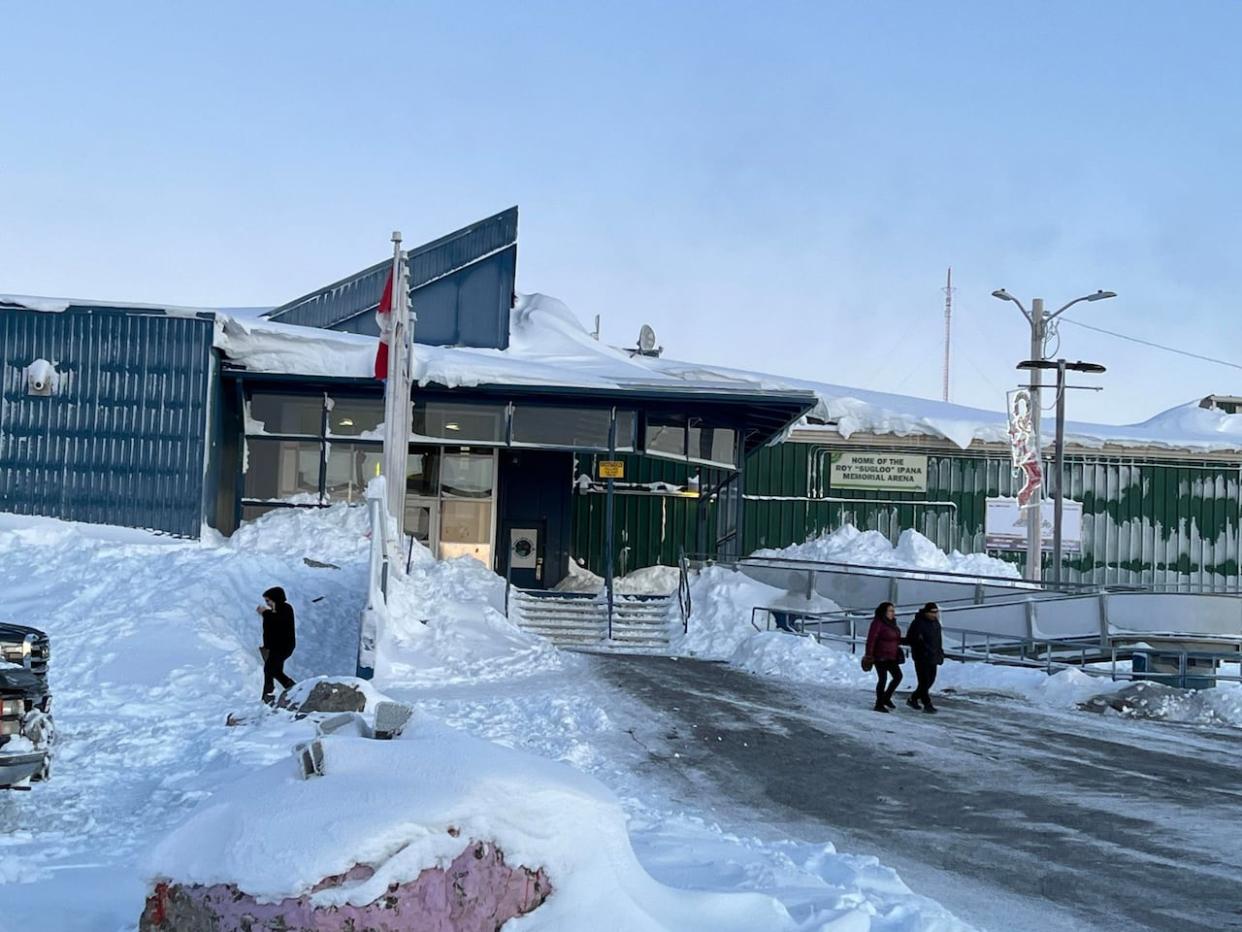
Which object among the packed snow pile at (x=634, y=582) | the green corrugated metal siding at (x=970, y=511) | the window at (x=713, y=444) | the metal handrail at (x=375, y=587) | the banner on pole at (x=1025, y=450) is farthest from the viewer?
the green corrugated metal siding at (x=970, y=511)

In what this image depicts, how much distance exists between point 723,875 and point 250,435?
2345 cm

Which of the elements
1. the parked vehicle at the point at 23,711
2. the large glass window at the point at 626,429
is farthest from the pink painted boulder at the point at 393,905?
the large glass window at the point at 626,429

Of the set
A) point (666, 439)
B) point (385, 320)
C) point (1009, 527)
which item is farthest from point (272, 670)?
point (1009, 527)

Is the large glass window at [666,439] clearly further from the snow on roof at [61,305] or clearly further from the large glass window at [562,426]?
the snow on roof at [61,305]

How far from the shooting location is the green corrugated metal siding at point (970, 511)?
39.9m

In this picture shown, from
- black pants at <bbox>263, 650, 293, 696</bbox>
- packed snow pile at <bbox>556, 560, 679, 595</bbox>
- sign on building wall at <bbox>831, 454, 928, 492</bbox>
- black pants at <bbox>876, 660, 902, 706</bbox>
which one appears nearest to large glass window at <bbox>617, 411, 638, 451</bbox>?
packed snow pile at <bbox>556, 560, 679, 595</bbox>

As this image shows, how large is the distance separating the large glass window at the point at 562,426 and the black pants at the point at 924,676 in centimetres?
1347

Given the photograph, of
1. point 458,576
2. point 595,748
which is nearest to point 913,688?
point 595,748

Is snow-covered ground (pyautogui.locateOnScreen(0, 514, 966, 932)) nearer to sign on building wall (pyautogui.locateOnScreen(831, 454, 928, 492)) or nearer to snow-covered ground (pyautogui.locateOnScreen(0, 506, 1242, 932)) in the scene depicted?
snow-covered ground (pyautogui.locateOnScreen(0, 506, 1242, 932))

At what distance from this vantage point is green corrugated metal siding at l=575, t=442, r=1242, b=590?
39.9 meters

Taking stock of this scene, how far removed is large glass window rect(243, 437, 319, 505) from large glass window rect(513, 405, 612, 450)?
181 inches

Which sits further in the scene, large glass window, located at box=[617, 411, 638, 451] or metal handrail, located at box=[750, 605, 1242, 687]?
large glass window, located at box=[617, 411, 638, 451]

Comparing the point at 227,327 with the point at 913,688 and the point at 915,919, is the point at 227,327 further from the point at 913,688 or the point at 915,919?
the point at 915,919

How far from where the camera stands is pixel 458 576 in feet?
88.8
